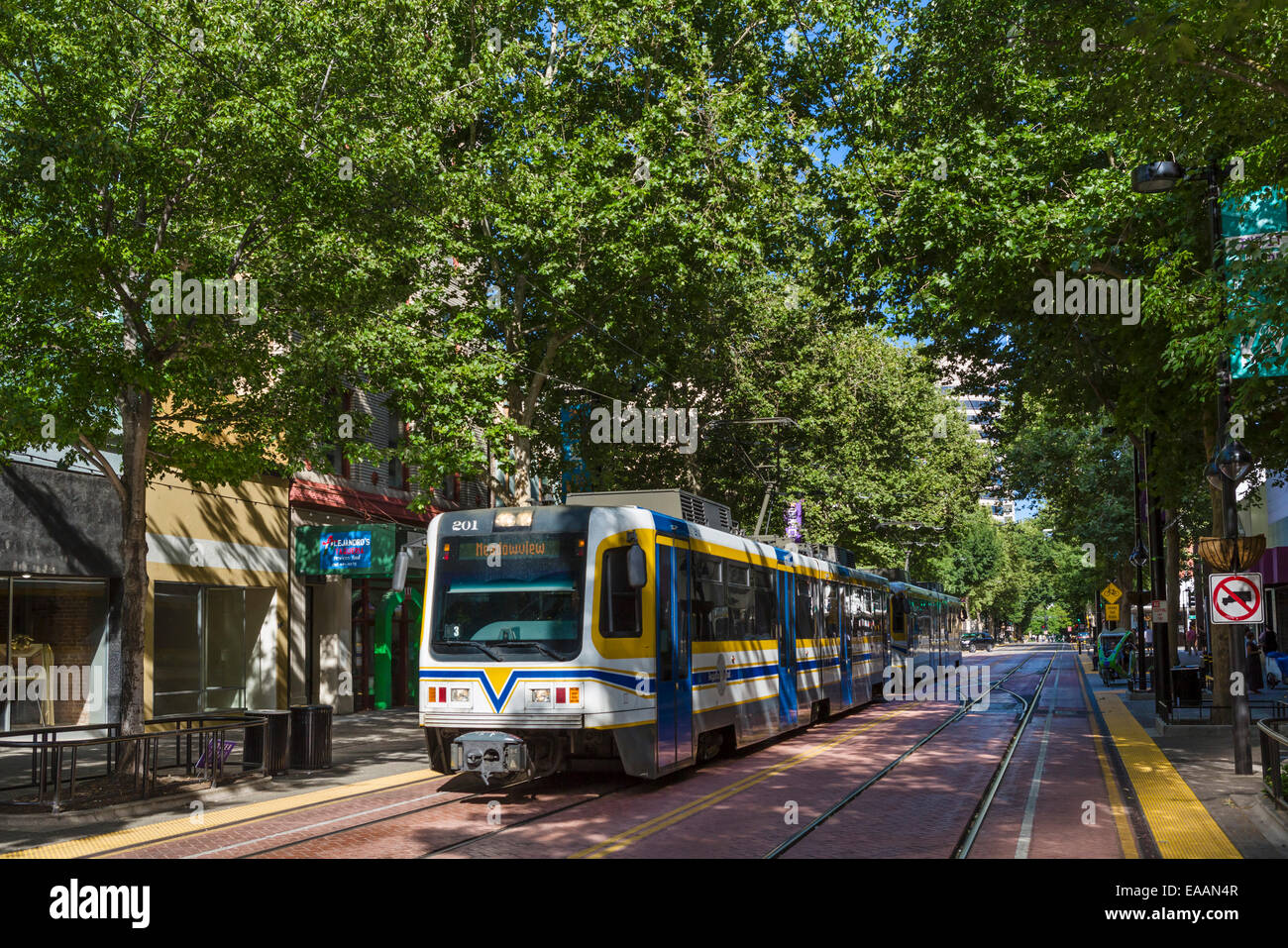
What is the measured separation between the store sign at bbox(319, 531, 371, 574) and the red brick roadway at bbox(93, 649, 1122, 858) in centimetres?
968

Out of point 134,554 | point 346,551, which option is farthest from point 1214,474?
point 346,551

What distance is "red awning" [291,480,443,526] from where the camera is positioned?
25562mm

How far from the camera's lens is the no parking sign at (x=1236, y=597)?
562 inches

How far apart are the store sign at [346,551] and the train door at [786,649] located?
361 inches

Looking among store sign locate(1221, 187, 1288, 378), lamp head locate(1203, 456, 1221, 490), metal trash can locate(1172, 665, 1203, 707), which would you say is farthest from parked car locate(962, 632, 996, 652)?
store sign locate(1221, 187, 1288, 378)

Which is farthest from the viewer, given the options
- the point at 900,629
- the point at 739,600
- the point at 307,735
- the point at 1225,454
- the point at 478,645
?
the point at 900,629

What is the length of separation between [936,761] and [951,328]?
7794 millimetres

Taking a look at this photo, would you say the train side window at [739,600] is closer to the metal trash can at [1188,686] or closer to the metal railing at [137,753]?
the metal railing at [137,753]

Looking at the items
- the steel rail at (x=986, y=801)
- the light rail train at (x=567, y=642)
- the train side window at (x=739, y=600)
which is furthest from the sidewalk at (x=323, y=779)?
the steel rail at (x=986, y=801)

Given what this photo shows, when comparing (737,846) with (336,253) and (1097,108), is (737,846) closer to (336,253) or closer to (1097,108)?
(336,253)

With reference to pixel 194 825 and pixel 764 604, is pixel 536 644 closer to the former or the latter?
pixel 194 825

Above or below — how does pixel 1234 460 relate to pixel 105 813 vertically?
above

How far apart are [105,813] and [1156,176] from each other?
564 inches

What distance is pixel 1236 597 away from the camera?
14.4 meters
